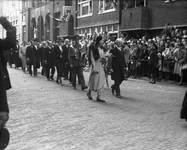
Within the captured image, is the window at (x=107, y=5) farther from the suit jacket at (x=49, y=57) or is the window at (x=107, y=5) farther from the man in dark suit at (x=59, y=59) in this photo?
the man in dark suit at (x=59, y=59)

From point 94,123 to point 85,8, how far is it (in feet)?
Result: 93.9

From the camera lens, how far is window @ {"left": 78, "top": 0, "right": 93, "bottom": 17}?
34062 millimetres

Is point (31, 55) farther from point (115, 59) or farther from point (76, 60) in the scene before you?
point (115, 59)

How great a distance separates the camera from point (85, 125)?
7.11 metres

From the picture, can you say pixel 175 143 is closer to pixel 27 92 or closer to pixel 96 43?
pixel 96 43

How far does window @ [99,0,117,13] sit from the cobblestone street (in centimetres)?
1780

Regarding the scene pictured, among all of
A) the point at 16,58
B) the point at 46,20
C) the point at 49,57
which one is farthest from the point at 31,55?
the point at 46,20

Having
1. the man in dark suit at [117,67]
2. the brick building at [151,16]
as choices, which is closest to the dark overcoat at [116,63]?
the man in dark suit at [117,67]

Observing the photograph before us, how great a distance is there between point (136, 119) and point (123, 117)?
0.34m

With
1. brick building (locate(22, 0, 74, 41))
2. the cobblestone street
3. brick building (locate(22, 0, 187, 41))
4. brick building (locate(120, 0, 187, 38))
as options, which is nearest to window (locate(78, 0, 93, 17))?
brick building (locate(22, 0, 187, 41))

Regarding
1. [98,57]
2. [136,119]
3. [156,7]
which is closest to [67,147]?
[136,119]

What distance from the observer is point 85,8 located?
3500 centimetres

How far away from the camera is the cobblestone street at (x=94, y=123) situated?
5.76 metres

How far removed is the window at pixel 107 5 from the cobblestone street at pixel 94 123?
58.4 ft
